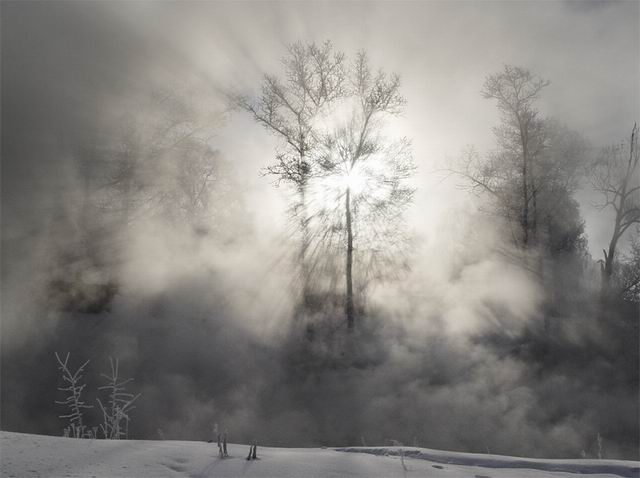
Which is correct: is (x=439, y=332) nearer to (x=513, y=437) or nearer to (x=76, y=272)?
(x=513, y=437)

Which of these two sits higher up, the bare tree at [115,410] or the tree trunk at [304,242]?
the tree trunk at [304,242]

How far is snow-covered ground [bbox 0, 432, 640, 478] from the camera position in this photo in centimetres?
285

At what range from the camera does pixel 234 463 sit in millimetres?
3123

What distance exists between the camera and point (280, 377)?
9.27m

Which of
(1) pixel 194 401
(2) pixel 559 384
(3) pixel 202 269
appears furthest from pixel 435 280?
(1) pixel 194 401

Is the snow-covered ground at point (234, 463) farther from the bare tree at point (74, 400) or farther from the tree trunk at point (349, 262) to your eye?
the tree trunk at point (349, 262)

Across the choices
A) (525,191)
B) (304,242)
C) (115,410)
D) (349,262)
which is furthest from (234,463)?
(525,191)

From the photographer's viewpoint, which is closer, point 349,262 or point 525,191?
point 349,262

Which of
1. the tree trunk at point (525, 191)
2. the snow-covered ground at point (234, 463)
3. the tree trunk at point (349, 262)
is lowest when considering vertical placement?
the snow-covered ground at point (234, 463)

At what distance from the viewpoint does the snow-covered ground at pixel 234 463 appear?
285 centimetres

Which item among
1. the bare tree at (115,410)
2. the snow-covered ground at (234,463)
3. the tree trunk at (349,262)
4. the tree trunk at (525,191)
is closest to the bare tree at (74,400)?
the bare tree at (115,410)

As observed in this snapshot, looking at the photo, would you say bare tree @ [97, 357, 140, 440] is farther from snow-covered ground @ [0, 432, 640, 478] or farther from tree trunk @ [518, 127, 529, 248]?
tree trunk @ [518, 127, 529, 248]

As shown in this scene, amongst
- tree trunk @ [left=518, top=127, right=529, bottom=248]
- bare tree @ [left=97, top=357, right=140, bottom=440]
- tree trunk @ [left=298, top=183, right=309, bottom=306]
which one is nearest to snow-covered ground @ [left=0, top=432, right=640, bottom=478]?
bare tree @ [left=97, top=357, right=140, bottom=440]

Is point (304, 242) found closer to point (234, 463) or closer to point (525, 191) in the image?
point (525, 191)
